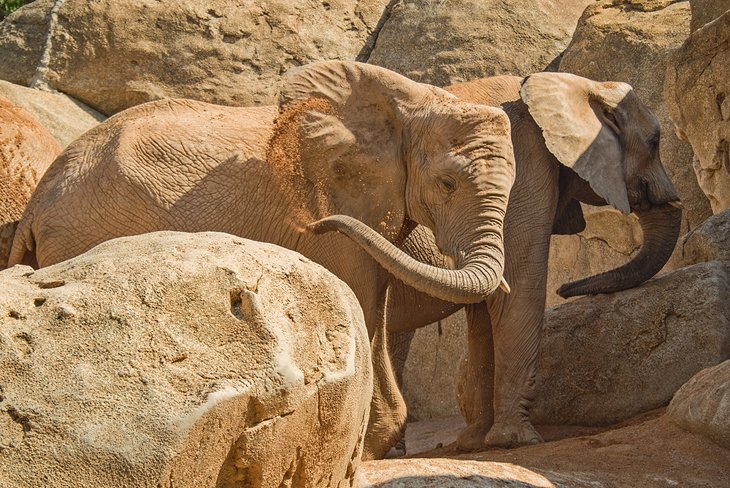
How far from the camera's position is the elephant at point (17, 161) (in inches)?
328

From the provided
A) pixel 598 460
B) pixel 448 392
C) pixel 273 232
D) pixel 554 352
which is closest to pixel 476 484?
pixel 598 460

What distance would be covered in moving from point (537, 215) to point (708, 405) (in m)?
1.85

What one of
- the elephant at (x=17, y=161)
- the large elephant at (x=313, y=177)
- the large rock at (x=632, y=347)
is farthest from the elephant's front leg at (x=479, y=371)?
the elephant at (x=17, y=161)

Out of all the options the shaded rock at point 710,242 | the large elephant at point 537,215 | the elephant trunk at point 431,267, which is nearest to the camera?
the elephant trunk at point 431,267

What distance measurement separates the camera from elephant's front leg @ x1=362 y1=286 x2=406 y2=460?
7504 mm

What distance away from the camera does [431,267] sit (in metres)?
6.62

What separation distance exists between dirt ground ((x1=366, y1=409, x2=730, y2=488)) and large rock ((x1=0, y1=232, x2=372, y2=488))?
1.85m

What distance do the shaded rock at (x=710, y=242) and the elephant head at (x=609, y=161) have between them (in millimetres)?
182

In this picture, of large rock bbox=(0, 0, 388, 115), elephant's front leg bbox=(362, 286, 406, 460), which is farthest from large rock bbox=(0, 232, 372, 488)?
large rock bbox=(0, 0, 388, 115)

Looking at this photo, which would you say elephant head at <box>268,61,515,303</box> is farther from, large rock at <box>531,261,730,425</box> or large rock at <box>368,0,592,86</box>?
large rock at <box>368,0,592,86</box>

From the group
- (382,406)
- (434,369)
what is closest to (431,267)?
(382,406)

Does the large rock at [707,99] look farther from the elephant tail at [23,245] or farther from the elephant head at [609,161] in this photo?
the elephant tail at [23,245]

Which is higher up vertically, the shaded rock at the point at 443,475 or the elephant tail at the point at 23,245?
the elephant tail at the point at 23,245

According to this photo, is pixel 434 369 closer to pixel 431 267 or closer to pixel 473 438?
pixel 473 438
